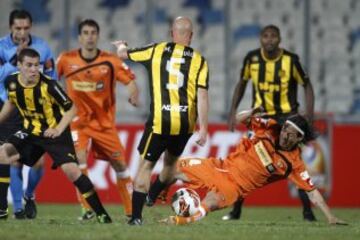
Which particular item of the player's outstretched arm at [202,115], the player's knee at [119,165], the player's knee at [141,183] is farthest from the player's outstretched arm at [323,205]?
the player's knee at [119,165]

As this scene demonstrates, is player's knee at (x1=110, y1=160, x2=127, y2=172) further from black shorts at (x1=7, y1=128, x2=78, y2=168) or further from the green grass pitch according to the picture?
black shorts at (x1=7, y1=128, x2=78, y2=168)

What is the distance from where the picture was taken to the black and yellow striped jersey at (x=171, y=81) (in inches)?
414

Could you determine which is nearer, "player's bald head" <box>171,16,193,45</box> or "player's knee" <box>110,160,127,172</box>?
"player's bald head" <box>171,16,193,45</box>

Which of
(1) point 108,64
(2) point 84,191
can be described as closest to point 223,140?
(1) point 108,64

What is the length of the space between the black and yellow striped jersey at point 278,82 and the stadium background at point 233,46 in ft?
12.6

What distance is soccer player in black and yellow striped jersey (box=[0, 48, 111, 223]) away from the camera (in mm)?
10734

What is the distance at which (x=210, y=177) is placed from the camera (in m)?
11.1

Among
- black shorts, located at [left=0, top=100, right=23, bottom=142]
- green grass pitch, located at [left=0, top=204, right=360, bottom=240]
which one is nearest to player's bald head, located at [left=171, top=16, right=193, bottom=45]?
green grass pitch, located at [left=0, top=204, right=360, bottom=240]

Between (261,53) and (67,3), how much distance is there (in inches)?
258

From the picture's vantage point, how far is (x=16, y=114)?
481 inches

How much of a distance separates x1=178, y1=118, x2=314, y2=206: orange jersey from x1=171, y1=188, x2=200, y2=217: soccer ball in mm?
602

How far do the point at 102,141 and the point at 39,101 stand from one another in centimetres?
203

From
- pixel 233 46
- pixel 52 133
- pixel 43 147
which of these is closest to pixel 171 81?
pixel 52 133

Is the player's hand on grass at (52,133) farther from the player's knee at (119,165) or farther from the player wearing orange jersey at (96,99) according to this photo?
the player's knee at (119,165)
